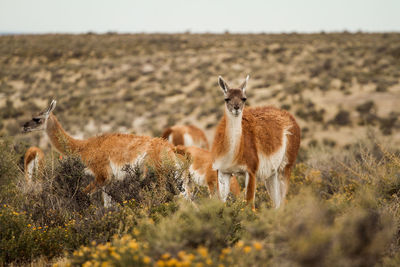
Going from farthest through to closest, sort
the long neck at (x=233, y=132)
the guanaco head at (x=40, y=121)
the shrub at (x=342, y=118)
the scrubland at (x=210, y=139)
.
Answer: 1. the shrub at (x=342, y=118)
2. the guanaco head at (x=40, y=121)
3. the long neck at (x=233, y=132)
4. the scrubland at (x=210, y=139)

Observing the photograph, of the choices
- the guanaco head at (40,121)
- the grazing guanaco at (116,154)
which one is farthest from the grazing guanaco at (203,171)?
the guanaco head at (40,121)

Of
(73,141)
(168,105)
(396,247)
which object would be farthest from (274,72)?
(396,247)

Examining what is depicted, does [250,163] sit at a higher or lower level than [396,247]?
higher

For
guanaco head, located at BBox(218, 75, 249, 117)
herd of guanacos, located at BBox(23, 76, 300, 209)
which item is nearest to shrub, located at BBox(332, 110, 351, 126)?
herd of guanacos, located at BBox(23, 76, 300, 209)

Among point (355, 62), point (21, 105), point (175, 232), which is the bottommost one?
point (21, 105)

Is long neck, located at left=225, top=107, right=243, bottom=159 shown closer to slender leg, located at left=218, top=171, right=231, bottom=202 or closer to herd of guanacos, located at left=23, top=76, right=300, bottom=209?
herd of guanacos, located at left=23, top=76, right=300, bottom=209

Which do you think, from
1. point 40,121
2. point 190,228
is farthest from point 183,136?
point 190,228

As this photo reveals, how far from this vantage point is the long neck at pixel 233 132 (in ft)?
16.7

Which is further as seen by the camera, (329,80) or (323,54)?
(323,54)

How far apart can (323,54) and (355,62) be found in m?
5.39

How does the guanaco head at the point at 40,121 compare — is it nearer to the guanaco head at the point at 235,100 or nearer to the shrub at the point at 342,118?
the guanaco head at the point at 235,100

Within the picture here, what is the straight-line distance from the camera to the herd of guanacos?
5145 mm

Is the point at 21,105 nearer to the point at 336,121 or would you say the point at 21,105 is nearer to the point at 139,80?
the point at 139,80

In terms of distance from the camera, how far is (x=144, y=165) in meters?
5.99
